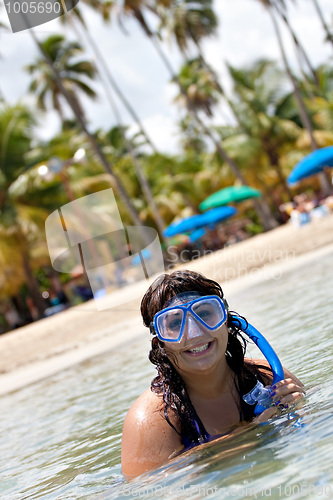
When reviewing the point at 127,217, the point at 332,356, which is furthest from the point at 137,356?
the point at 127,217

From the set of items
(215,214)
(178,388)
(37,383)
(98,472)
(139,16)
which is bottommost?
(215,214)

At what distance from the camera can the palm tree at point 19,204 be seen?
2358cm

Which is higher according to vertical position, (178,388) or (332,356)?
(178,388)

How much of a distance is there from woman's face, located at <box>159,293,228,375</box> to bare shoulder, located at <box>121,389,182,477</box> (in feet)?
0.70

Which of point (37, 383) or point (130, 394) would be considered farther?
point (37, 383)

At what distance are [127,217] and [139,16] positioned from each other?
8.49m

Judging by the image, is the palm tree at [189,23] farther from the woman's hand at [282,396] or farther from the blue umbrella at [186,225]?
the woman's hand at [282,396]

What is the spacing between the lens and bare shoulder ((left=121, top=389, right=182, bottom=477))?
277cm

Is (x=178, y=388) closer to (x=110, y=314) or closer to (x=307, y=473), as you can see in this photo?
(x=307, y=473)

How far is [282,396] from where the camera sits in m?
2.99

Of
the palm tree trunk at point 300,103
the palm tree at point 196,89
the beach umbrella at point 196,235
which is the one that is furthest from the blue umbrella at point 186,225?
the palm tree at point 196,89

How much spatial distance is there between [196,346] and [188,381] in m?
0.23

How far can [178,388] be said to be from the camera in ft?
9.37

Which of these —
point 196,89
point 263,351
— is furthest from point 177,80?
point 263,351
